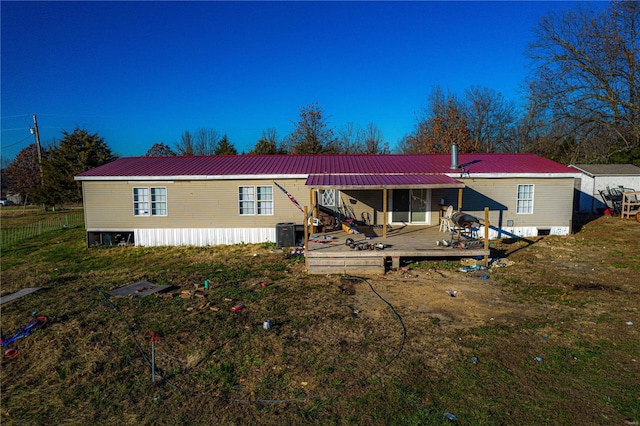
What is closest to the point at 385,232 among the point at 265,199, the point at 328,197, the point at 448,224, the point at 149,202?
the point at 448,224

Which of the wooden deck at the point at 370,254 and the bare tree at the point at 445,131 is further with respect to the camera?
the bare tree at the point at 445,131

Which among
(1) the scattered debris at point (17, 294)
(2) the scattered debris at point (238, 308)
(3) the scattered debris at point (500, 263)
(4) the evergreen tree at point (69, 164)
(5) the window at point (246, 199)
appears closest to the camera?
(2) the scattered debris at point (238, 308)

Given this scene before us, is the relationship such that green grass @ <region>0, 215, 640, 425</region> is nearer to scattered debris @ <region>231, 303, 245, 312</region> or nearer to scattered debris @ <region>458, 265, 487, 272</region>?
scattered debris @ <region>231, 303, 245, 312</region>

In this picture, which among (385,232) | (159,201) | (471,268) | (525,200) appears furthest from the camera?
(159,201)

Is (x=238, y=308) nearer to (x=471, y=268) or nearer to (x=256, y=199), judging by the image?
(x=471, y=268)

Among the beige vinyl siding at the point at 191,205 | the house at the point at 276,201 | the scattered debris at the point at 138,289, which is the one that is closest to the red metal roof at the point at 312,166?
the house at the point at 276,201

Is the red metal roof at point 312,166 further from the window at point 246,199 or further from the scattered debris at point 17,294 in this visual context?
the scattered debris at point 17,294

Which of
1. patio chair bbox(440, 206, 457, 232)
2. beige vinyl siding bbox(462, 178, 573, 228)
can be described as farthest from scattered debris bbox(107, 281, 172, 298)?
beige vinyl siding bbox(462, 178, 573, 228)
